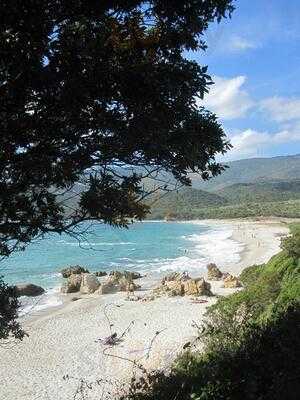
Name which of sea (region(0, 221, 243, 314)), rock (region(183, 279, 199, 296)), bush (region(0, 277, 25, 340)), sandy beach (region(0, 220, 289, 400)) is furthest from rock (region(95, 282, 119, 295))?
bush (region(0, 277, 25, 340))

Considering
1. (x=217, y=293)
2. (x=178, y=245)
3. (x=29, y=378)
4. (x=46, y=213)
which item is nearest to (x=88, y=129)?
(x=46, y=213)

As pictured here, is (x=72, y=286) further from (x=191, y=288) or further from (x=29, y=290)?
(x=191, y=288)

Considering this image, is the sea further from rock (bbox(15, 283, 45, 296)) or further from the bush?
the bush

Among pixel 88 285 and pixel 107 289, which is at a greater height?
pixel 88 285

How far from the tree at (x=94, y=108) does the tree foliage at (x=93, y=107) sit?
11 millimetres

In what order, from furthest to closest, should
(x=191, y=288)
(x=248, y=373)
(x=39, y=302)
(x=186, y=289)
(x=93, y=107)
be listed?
(x=39, y=302), (x=186, y=289), (x=191, y=288), (x=248, y=373), (x=93, y=107)

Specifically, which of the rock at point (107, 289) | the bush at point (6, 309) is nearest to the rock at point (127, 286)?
the rock at point (107, 289)

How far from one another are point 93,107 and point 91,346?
15858 mm

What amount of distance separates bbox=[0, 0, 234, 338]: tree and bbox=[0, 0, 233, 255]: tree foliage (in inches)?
0.4

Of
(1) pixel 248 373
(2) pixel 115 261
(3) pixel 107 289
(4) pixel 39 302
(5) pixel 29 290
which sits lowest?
(2) pixel 115 261

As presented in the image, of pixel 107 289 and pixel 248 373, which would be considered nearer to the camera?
pixel 248 373

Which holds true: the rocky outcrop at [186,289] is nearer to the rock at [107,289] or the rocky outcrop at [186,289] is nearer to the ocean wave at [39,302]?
the rock at [107,289]

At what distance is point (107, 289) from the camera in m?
32.1

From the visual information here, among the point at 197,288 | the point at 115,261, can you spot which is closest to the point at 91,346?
the point at 197,288
